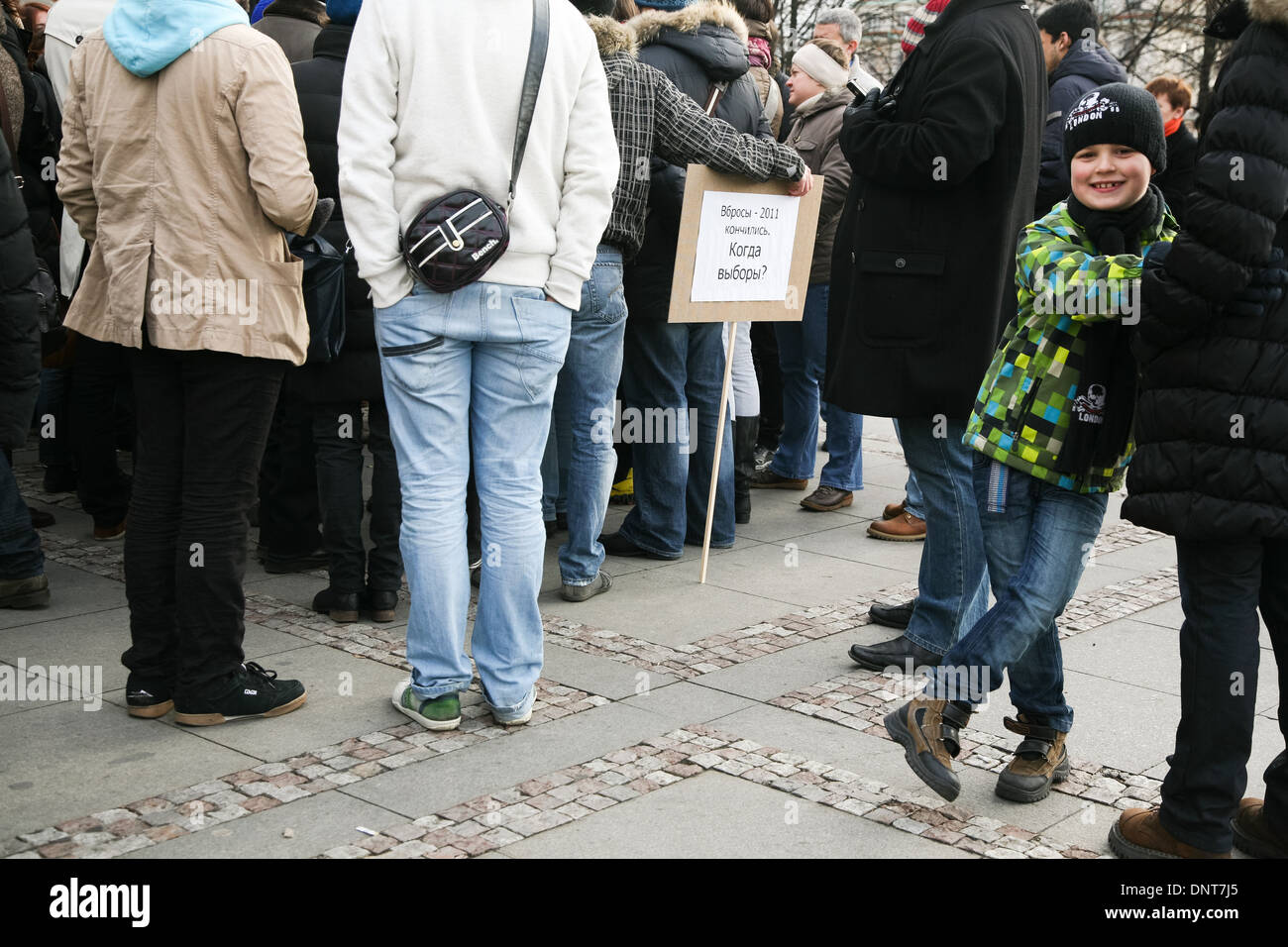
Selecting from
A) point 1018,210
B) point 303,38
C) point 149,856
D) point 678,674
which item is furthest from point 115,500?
point 1018,210

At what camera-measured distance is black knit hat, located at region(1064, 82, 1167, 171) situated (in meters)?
3.58

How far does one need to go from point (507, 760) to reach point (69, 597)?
2448 mm

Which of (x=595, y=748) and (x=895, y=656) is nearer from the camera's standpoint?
(x=595, y=748)

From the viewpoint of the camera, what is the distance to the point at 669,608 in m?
5.79

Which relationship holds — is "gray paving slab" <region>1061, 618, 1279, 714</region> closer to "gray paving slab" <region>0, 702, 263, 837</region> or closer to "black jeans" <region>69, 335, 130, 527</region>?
"gray paving slab" <region>0, 702, 263, 837</region>

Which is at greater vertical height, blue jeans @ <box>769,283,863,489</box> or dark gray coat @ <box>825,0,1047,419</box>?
dark gray coat @ <box>825,0,1047,419</box>

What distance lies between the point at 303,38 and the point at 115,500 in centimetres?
220

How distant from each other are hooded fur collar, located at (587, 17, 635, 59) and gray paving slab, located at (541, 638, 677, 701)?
2.25 m

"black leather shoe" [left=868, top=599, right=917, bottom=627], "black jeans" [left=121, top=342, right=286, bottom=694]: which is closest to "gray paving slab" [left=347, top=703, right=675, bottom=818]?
"black jeans" [left=121, top=342, right=286, bottom=694]

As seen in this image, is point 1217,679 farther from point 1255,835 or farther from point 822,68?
point 822,68

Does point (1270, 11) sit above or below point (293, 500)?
above

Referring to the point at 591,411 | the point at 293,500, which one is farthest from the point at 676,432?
the point at 293,500

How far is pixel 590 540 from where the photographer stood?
230 inches
